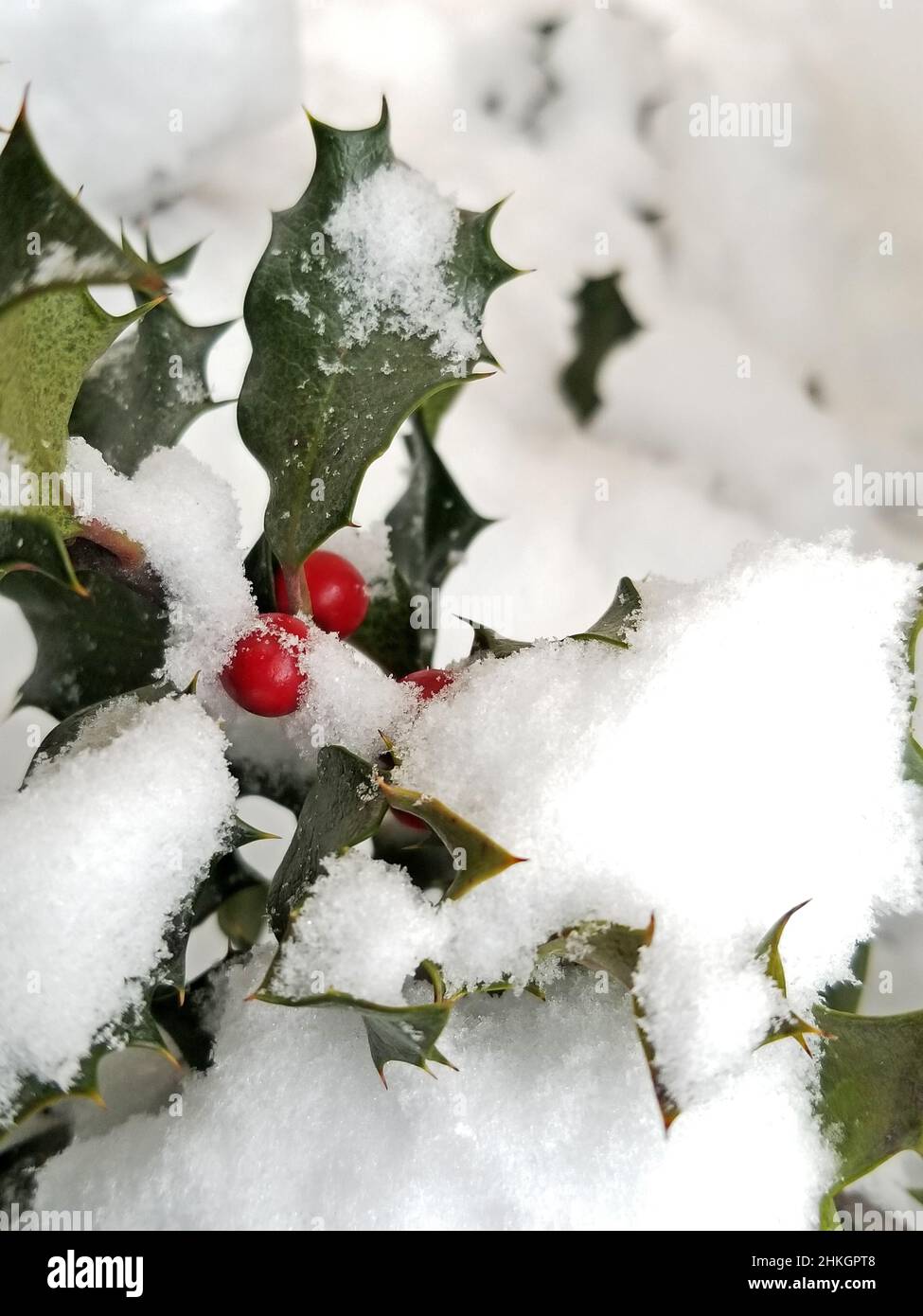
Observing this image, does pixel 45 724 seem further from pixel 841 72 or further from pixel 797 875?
pixel 841 72

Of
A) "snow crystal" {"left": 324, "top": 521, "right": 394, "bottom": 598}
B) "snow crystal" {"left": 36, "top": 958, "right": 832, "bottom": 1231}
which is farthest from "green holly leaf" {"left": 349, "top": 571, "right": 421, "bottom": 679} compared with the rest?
"snow crystal" {"left": 36, "top": 958, "right": 832, "bottom": 1231}

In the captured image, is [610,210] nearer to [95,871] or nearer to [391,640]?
[391,640]

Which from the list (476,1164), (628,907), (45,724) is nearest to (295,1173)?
(476,1164)

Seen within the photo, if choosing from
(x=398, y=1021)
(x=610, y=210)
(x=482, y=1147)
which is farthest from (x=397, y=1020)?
(x=610, y=210)

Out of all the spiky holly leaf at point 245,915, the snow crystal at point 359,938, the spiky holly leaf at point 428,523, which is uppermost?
the snow crystal at point 359,938

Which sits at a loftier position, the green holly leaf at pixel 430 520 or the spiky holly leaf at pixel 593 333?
the green holly leaf at pixel 430 520

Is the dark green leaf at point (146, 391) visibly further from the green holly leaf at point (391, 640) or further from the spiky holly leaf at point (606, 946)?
the spiky holly leaf at point (606, 946)

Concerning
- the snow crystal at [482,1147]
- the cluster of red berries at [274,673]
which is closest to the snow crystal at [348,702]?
the cluster of red berries at [274,673]
